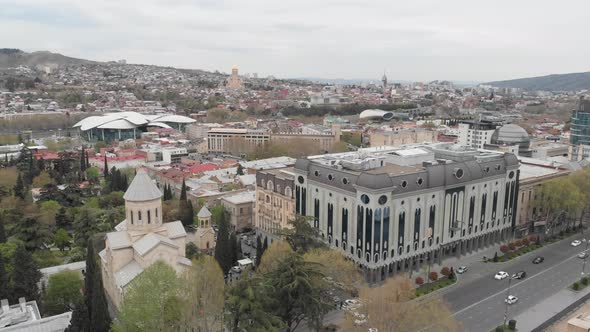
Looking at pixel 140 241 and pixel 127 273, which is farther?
pixel 140 241

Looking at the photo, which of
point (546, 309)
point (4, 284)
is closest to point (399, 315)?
point (546, 309)

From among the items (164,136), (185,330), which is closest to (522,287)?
(185,330)

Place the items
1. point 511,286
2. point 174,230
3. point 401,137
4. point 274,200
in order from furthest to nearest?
point 401,137, point 274,200, point 511,286, point 174,230

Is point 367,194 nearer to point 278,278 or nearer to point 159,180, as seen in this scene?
point 278,278

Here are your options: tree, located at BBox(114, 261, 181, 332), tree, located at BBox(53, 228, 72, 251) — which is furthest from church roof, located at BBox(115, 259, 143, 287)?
tree, located at BBox(53, 228, 72, 251)

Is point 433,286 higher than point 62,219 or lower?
lower

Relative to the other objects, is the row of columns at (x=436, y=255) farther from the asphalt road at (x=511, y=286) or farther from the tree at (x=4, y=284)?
the tree at (x=4, y=284)

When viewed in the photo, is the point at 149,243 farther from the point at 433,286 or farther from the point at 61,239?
the point at 433,286

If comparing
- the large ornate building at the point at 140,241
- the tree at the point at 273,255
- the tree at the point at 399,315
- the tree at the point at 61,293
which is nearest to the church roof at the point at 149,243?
the large ornate building at the point at 140,241
